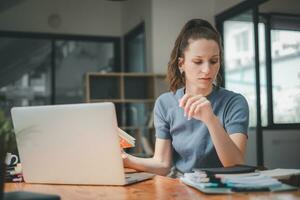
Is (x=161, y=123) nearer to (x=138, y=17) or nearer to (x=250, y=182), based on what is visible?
(x=250, y=182)

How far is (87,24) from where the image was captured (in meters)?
6.29

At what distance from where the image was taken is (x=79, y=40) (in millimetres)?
6352

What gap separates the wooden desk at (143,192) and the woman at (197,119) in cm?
29

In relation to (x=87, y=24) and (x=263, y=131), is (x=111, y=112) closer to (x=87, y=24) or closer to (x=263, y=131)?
(x=263, y=131)

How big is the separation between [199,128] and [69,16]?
4.96 m

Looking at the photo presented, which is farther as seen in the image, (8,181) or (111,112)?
(8,181)

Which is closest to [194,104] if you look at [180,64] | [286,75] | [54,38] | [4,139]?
[180,64]

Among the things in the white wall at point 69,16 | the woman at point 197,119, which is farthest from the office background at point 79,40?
the woman at point 197,119

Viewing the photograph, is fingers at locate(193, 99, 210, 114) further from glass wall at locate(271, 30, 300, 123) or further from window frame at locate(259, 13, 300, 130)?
window frame at locate(259, 13, 300, 130)

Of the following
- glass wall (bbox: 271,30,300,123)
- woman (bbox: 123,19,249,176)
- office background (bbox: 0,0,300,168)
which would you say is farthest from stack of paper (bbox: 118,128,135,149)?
office background (bbox: 0,0,300,168)

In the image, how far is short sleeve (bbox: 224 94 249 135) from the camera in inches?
61.8

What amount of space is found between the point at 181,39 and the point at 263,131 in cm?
301

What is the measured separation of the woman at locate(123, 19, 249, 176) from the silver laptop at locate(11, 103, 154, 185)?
355 mm

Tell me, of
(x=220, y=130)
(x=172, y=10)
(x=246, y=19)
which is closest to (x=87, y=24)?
(x=172, y=10)
